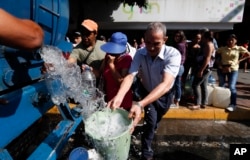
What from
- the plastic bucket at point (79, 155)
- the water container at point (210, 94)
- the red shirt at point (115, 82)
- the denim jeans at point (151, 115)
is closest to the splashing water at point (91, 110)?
the plastic bucket at point (79, 155)

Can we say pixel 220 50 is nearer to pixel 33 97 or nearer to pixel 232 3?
A: pixel 33 97

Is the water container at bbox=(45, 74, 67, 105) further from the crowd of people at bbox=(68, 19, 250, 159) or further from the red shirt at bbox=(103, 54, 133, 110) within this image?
the red shirt at bbox=(103, 54, 133, 110)

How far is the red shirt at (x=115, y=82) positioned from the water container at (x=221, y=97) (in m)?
2.65

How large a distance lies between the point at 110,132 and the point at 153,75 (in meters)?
1.22

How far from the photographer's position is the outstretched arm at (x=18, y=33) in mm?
1190

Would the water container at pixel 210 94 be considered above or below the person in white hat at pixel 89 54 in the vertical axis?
below

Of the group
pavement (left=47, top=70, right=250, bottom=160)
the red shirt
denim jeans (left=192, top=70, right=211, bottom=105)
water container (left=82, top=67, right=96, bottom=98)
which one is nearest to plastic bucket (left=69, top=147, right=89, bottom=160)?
water container (left=82, top=67, right=96, bottom=98)

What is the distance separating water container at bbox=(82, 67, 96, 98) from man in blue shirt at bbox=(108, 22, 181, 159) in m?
0.37

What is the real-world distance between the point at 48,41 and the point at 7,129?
3.45ft

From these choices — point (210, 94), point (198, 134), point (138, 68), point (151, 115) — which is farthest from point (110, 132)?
point (210, 94)

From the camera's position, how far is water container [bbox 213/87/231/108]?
536cm

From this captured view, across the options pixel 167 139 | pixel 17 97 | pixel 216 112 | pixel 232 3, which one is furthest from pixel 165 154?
pixel 232 3

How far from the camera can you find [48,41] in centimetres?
254

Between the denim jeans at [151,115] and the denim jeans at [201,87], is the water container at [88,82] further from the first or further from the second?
the denim jeans at [201,87]
